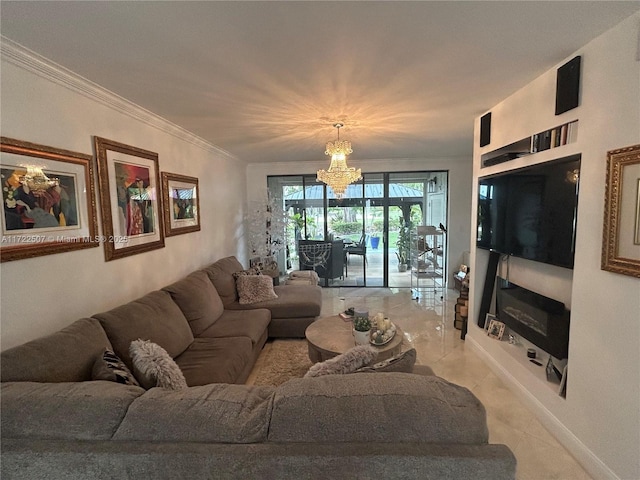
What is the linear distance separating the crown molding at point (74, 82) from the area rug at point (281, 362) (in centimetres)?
269

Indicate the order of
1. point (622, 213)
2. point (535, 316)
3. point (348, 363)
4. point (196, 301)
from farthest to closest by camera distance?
point (196, 301), point (535, 316), point (622, 213), point (348, 363)

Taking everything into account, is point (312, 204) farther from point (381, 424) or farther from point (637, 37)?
point (381, 424)

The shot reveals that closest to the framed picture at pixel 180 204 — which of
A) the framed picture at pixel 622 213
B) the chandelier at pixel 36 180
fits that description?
the chandelier at pixel 36 180

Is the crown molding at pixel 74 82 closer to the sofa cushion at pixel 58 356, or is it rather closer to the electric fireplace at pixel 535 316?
the sofa cushion at pixel 58 356

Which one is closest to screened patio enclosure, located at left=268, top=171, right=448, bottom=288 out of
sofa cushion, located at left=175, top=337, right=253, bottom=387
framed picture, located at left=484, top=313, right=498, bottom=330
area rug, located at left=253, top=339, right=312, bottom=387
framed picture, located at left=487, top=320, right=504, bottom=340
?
area rug, located at left=253, top=339, right=312, bottom=387

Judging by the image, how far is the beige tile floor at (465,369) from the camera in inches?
74.3

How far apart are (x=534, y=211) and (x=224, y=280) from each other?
10.7ft

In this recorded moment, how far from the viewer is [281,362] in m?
3.15

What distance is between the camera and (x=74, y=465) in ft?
3.19

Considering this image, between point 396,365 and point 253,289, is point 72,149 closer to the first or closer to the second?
point 253,289

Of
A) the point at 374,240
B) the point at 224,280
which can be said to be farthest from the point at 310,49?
the point at 374,240

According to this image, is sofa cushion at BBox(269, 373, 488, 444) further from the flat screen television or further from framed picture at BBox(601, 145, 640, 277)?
the flat screen television

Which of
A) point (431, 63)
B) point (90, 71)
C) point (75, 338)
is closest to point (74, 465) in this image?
point (75, 338)

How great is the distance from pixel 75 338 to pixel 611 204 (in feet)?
10.1
